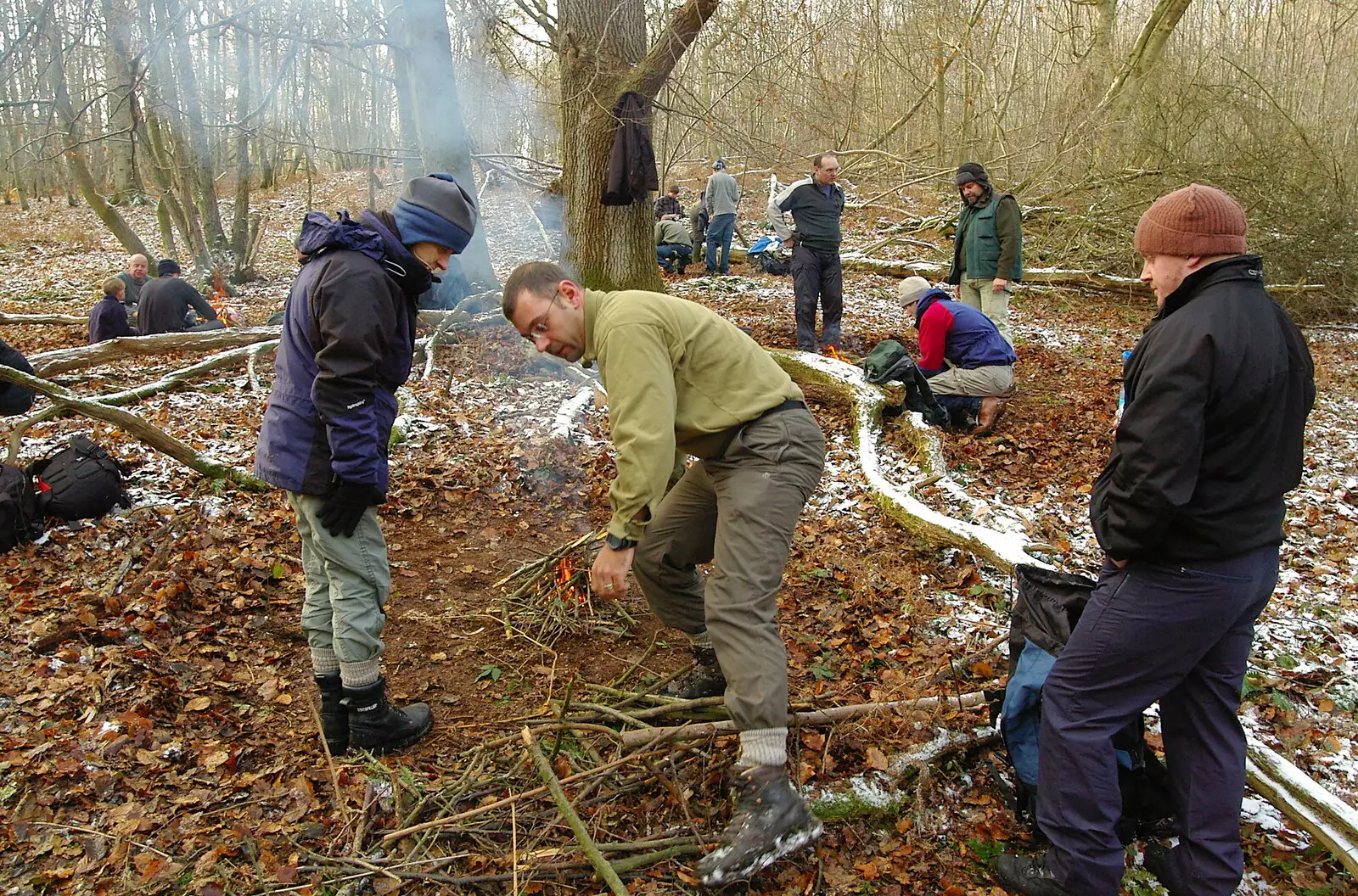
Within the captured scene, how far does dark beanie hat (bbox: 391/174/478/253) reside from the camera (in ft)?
9.67

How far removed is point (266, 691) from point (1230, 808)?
3.71 meters

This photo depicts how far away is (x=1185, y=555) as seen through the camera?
2242 mm

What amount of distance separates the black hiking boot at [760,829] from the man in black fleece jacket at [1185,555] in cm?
72

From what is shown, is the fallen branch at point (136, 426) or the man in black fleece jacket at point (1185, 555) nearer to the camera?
the man in black fleece jacket at point (1185, 555)

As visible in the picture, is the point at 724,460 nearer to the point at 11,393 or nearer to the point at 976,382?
the point at 976,382

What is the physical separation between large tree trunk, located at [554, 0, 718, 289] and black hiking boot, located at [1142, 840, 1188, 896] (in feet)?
20.7

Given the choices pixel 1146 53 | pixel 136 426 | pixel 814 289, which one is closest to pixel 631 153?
pixel 814 289

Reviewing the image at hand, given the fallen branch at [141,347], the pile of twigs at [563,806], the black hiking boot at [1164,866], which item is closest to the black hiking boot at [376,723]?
the pile of twigs at [563,806]

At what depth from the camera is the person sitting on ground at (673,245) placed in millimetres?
13438

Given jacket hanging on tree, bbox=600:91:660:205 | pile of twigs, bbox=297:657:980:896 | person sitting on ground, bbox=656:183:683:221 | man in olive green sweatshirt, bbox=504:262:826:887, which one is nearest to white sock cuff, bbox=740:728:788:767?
man in olive green sweatshirt, bbox=504:262:826:887

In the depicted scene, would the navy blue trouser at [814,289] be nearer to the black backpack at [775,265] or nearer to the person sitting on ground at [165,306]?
the black backpack at [775,265]

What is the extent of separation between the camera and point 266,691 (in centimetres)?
361

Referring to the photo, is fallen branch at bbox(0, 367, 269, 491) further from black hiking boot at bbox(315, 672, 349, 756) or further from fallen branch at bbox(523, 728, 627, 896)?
fallen branch at bbox(523, 728, 627, 896)

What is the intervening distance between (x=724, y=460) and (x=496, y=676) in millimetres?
1695
